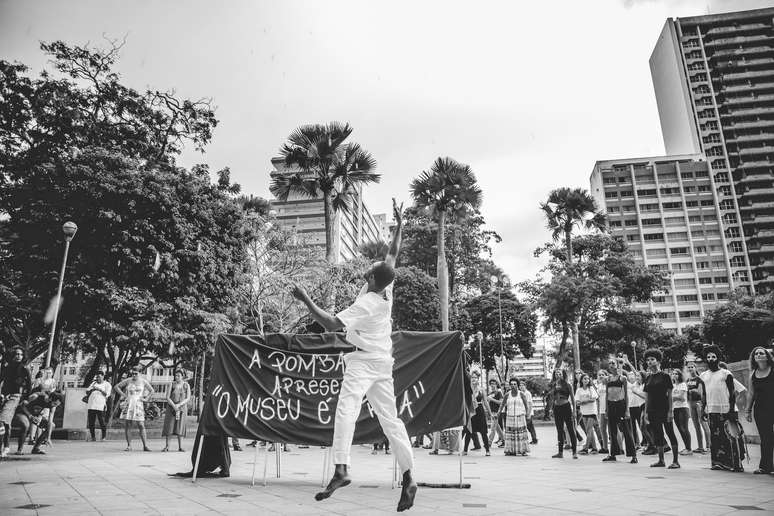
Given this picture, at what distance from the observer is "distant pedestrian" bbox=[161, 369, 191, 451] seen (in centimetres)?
1110

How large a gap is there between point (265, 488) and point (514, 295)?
1575 inches

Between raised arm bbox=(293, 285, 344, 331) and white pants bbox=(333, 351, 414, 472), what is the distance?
15.6 inches

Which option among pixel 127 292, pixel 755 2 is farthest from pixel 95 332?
pixel 755 2

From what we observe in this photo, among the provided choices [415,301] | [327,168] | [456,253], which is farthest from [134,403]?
[456,253]

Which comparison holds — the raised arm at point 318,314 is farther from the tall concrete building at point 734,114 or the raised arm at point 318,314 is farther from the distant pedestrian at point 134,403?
the tall concrete building at point 734,114

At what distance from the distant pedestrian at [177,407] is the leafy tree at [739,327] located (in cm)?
4997

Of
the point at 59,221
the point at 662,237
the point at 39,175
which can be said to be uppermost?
the point at 662,237

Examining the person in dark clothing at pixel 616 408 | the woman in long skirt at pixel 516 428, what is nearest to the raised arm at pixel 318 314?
the person in dark clothing at pixel 616 408

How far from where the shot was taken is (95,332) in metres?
17.4

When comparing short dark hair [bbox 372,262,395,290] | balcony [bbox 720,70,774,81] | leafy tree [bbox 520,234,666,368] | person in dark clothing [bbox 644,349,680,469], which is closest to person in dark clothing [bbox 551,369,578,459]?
person in dark clothing [bbox 644,349,680,469]

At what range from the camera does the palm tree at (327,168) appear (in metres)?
22.6

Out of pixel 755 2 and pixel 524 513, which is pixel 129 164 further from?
pixel 755 2

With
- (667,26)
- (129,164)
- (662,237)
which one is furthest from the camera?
(667,26)

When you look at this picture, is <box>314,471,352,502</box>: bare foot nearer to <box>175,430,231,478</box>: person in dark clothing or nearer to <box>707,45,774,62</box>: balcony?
<box>175,430,231,478</box>: person in dark clothing
